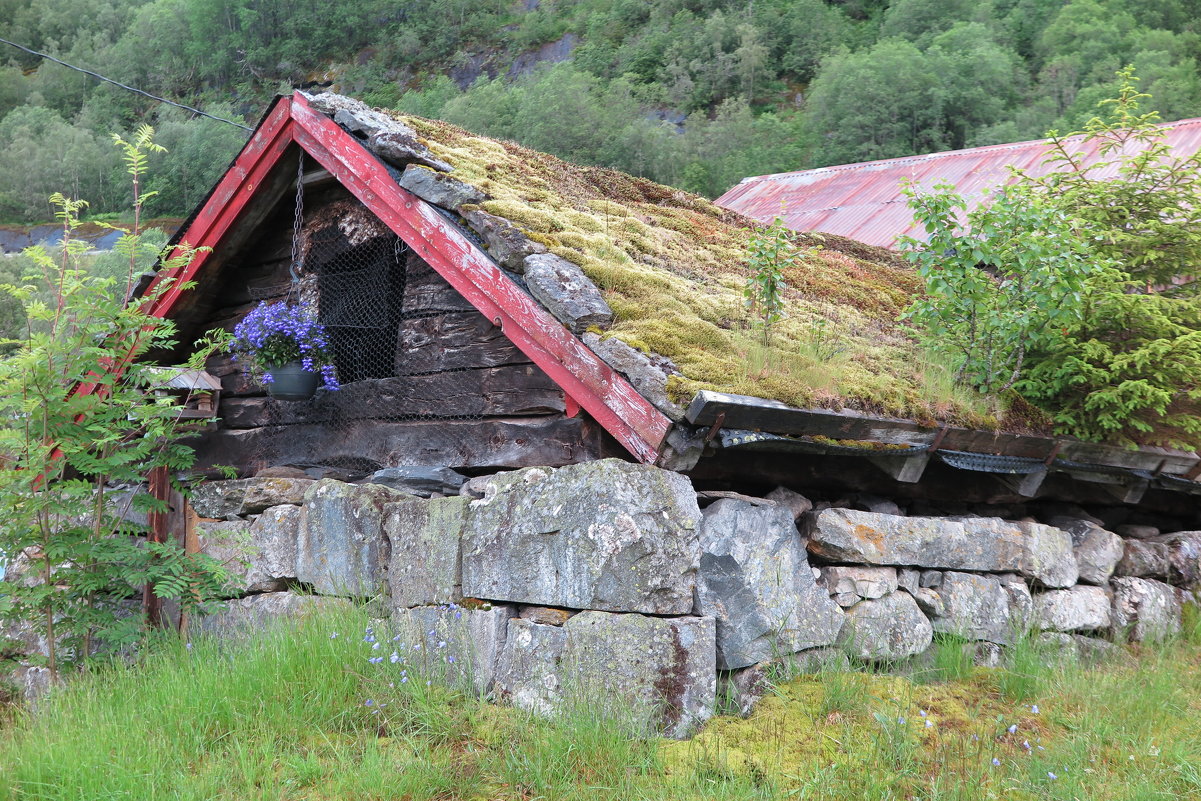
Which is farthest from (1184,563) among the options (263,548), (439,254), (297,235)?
(297,235)

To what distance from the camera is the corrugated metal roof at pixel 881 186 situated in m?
11.2

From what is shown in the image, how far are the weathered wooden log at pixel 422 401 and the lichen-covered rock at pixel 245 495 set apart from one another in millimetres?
687

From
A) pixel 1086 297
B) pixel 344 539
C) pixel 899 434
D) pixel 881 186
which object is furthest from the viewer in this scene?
pixel 881 186

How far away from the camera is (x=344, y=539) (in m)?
5.14

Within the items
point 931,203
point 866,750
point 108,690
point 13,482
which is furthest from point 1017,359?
point 13,482

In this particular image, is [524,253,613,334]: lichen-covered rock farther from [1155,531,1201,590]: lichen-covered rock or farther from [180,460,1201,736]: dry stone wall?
[1155,531,1201,590]: lichen-covered rock

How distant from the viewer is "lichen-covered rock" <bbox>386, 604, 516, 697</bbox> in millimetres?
4281

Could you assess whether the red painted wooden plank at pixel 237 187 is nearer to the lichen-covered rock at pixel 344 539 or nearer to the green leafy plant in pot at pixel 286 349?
the green leafy plant in pot at pixel 286 349

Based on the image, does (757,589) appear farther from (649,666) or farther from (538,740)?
(538,740)

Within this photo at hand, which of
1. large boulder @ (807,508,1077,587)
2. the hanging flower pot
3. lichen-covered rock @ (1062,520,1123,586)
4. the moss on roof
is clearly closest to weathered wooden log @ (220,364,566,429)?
the hanging flower pot

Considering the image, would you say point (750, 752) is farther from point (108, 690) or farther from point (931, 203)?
point (931, 203)

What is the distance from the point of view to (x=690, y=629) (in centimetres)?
395

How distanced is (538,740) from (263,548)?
2.67 meters

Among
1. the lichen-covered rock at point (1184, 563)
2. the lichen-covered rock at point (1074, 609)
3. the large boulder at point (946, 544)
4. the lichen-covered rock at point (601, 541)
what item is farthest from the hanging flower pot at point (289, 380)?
the lichen-covered rock at point (1184, 563)
